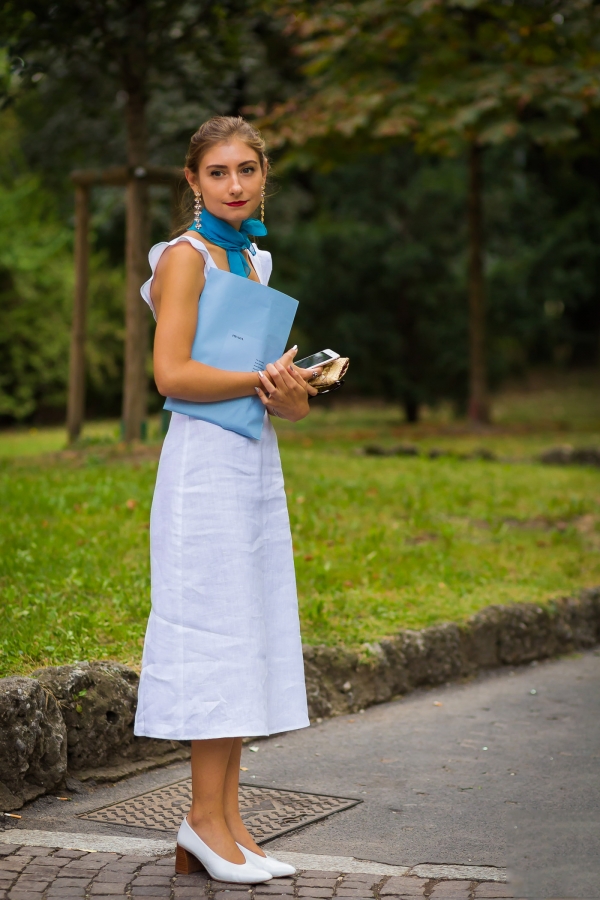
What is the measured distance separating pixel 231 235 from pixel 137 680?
1.87m

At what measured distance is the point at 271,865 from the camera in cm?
307

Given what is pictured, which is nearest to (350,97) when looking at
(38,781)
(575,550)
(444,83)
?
(444,83)

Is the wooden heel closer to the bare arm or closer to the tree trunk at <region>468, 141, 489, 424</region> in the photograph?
the bare arm

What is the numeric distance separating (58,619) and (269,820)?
1.46 metres

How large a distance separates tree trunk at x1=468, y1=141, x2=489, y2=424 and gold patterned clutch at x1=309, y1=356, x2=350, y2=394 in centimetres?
1112

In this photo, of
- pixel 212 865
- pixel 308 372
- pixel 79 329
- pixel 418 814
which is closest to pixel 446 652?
pixel 418 814

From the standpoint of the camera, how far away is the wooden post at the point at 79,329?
33.2 feet

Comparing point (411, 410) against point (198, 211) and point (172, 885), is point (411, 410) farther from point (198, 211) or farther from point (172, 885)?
point (172, 885)

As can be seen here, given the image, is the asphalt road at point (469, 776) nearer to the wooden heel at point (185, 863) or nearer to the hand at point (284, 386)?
the wooden heel at point (185, 863)

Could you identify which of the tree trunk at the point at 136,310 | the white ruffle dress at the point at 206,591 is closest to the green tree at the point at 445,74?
the tree trunk at the point at 136,310

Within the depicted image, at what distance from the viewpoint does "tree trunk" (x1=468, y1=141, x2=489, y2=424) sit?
14.0 meters

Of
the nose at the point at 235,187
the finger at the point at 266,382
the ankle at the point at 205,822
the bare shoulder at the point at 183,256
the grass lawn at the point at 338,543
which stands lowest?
the ankle at the point at 205,822

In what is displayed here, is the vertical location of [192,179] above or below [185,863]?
above

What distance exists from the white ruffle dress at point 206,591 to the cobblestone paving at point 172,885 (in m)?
0.41
